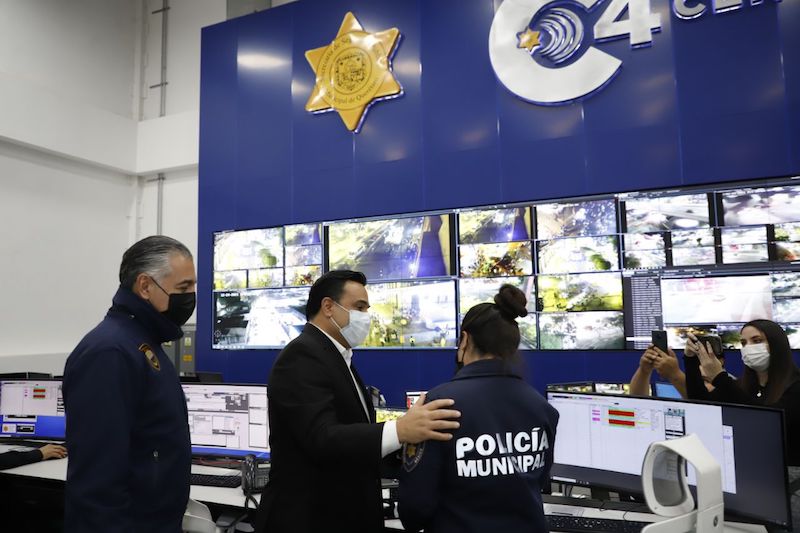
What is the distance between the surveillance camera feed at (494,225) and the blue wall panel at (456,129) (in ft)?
0.44

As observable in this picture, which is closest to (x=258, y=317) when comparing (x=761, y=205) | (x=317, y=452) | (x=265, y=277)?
(x=265, y=277)

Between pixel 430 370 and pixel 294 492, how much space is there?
373 centimetres

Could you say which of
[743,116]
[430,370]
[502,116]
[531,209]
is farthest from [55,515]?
[743,116]

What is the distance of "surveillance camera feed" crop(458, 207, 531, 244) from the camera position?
5180 mm

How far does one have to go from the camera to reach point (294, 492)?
1.76m

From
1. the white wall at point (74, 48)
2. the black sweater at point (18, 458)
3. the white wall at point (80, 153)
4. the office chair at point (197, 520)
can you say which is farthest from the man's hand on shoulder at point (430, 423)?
the white wall at point (74, 48)

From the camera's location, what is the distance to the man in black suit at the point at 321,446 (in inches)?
65.6

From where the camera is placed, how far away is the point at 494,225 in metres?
5.28

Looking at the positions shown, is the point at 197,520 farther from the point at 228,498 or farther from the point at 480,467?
the point at 480,467

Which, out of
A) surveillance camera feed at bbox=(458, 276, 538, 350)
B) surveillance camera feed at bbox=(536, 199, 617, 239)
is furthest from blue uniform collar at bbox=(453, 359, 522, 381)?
surveillance camera feed at bbox=(536, 199, 617, 239)

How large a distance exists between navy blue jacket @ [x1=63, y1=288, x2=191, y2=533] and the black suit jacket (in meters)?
0.27

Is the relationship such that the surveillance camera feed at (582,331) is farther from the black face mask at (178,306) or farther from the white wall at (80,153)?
the white wall at (80,153)

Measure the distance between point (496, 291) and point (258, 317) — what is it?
8.21 feet

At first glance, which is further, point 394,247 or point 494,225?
point 394,247
